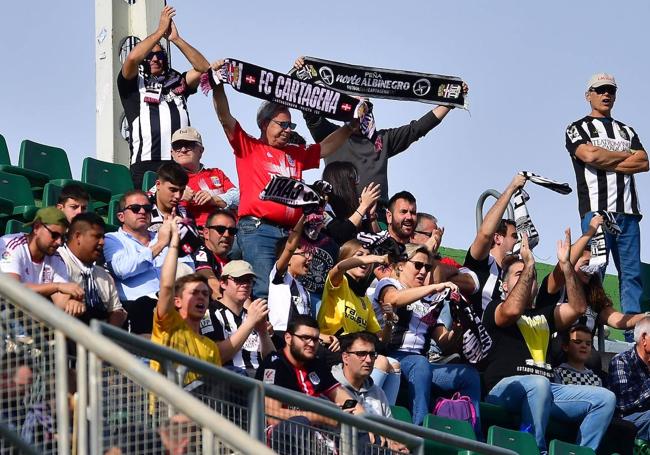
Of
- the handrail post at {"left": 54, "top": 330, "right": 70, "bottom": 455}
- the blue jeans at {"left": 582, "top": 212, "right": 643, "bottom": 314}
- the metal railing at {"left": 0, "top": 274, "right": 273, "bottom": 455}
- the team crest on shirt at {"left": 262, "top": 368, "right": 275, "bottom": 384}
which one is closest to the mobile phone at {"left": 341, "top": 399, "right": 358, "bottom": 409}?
the team crest on shirt at {"left": 262, "top": 368, "right": 275, "bottom": 384}

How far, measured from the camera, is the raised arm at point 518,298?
11.8 meters

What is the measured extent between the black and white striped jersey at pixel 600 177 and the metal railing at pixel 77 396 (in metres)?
8.57

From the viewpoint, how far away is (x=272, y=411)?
674 centimetres

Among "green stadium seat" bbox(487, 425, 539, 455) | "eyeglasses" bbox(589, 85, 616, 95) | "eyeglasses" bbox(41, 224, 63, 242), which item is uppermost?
"eyeglasses" bbox(589, 85, 616, 95)

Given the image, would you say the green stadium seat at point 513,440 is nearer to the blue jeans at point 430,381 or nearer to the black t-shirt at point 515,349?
the blue jeans at point 430,381

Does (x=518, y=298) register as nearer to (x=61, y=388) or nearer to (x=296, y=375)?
(x=296, y=375)

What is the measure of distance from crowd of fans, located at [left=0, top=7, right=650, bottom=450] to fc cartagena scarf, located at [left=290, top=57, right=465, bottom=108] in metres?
0.62

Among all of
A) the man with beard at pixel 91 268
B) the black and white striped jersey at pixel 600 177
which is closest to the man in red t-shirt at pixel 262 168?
the man with beard at pixel 91 268

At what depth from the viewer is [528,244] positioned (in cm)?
1234

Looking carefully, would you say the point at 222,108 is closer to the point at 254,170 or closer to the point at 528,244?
the point at 254,170

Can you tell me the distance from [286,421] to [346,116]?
21.1 ft

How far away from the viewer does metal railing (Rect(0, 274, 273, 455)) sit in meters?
5.71

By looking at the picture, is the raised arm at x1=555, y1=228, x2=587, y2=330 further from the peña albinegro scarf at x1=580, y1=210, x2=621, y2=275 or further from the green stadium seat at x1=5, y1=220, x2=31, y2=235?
the green stadium seat at x1=5, y1=220, x2=31, y2=235

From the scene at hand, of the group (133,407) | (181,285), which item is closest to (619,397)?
(181,285)
